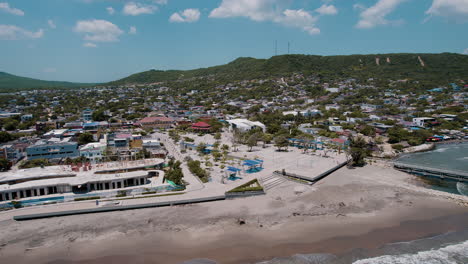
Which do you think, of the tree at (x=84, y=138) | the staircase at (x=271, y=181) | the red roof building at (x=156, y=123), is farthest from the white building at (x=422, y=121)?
the tree at (x=84, y=138)

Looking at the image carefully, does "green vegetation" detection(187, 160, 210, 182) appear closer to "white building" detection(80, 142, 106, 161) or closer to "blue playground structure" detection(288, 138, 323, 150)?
"white building" detection(80, 142, 106, 161)

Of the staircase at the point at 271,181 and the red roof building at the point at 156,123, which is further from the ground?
the red roof building at the point at 156,123

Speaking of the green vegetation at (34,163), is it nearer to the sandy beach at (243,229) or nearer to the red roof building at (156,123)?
the sandy beach at (243,229)

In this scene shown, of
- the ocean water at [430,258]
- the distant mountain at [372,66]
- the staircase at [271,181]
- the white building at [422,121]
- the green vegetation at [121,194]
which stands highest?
the distant mountain at [372,66]

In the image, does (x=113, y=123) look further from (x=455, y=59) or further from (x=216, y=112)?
(x=455, y=59)

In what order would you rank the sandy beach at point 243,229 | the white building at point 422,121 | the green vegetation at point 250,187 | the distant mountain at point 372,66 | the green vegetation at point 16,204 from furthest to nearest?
the distant mountain at point 372,66, the white building at point 422,121, the green vegetation at point 250,187, the green vegetation at point 16,204, the sandy beach at point 243,229

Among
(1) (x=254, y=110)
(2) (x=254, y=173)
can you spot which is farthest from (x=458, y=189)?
(1) (x=254, y=110)
